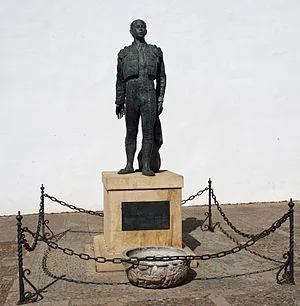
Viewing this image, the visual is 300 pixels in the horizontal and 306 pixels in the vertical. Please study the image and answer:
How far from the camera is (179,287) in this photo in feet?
15.4

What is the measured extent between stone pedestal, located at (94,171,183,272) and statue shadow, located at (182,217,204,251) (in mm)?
1070

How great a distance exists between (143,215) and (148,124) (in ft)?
3.57

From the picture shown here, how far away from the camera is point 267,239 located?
6.92m

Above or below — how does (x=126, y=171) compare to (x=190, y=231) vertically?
above

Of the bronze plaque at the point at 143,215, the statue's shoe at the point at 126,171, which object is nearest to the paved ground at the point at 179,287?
the bronze plaque at the point at 143,215

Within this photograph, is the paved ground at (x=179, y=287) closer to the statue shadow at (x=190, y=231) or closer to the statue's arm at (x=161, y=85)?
the statue shadow at (x=190, y=231)

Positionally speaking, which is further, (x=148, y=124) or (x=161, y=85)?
(x=161, y=85)

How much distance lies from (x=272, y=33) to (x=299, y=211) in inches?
144

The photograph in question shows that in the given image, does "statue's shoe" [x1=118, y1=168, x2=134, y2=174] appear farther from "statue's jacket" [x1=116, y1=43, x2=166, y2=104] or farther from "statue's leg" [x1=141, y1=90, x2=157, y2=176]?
"statue's jacket" [x1=116, y1=43, x2=166, y2=104]

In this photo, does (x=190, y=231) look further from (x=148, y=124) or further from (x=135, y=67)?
(x=135, y=67)

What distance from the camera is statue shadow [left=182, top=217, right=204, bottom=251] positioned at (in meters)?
6.61

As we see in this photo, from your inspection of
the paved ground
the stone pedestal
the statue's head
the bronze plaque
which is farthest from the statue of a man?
the paved ground

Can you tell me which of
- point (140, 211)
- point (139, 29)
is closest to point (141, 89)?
point (139, 29)

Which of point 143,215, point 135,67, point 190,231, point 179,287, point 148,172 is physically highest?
point 135,67
